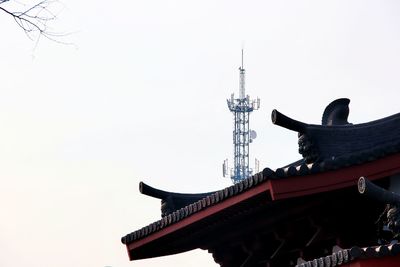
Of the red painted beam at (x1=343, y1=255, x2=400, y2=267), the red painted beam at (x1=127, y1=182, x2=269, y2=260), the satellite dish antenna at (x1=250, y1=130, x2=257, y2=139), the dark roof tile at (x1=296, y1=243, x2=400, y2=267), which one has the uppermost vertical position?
the satellite dish antenna at (x1=250, y1=130, x2=257, y2=139)

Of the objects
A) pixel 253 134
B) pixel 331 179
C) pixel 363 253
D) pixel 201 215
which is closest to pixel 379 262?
pixel 363 253

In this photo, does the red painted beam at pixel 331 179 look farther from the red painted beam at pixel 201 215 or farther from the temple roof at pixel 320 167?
the red painted beam at pixel 201 215

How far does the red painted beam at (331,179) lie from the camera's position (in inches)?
421

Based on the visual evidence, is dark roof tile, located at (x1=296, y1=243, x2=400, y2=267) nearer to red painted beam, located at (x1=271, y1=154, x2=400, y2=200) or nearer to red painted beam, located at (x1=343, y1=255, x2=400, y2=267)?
red painted beam, located at (x1=343, y1=255, x2=400, y2=267)

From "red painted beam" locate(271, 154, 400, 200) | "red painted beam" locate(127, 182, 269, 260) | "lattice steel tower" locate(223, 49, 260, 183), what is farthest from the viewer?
"lattice steel tower" locate(223, 49, 260, 183)

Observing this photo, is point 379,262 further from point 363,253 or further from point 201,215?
point 201,215

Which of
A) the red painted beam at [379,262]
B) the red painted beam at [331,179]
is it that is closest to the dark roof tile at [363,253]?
the red painted beam at [379,262]

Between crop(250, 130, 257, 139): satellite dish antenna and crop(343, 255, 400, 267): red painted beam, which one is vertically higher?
crop(250, 130, 257, 139): satellite dish antenna

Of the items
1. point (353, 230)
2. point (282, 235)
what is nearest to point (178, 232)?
point (282, 235)

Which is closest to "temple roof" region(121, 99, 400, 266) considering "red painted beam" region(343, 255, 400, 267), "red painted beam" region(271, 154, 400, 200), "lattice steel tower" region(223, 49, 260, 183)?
"red painted beam" region(271, 154, 400, 200)

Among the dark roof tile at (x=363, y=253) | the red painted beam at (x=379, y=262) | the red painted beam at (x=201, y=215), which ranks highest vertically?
the red painted beam at (x=201, y=215)

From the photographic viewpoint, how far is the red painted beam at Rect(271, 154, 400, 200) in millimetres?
10688

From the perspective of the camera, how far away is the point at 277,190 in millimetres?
10641

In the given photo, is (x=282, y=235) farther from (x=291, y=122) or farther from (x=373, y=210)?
(x=291, y=122)
